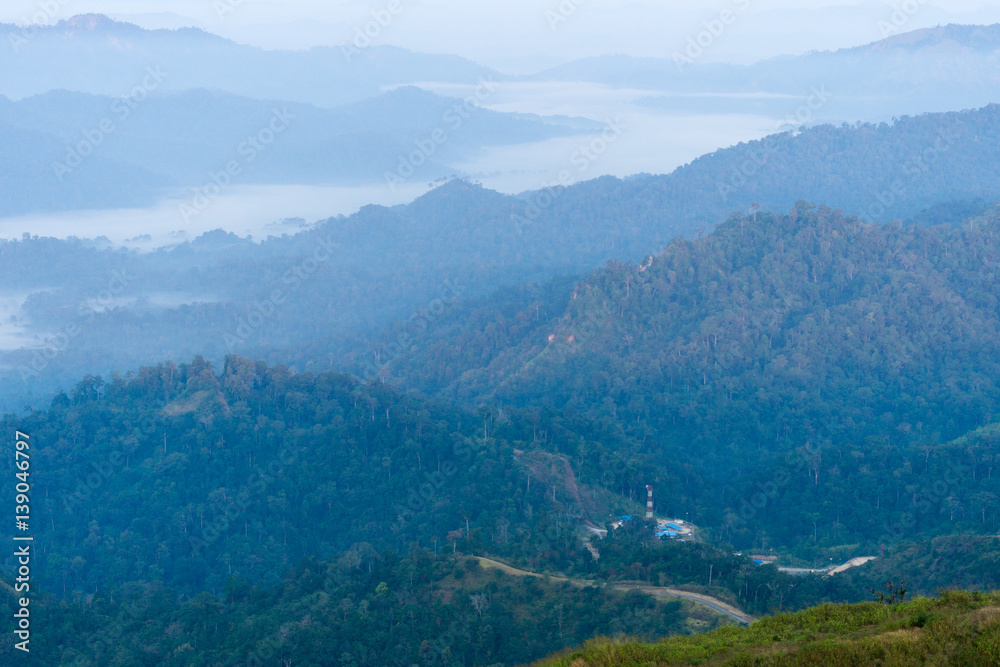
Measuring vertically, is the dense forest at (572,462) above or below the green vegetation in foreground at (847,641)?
below

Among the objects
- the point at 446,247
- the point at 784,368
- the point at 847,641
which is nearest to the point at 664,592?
the point at 847,641

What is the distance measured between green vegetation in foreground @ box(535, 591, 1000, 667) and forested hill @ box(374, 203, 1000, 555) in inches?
1022

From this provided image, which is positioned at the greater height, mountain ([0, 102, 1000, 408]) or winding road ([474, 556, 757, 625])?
mountain ([0, 102, 1000, 408])

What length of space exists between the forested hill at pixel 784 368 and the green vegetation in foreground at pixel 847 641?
25966 millimetres

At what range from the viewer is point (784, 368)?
66688mm

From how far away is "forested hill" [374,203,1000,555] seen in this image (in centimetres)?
4803

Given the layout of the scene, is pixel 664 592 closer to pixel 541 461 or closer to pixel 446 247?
pixel 541 461

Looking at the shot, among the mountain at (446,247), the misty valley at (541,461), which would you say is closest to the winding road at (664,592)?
the misty valley at (541,461)

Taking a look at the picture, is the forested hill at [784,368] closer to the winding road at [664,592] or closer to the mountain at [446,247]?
the winding road at [664,592]

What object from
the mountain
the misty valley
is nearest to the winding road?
the misty valley

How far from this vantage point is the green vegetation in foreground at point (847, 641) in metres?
16.1

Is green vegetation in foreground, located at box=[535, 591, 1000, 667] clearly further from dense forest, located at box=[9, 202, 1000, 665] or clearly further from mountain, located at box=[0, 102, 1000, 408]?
mountain, located at box=[0, 102, 1000, 408]

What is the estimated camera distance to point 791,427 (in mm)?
61094

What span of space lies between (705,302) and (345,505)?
3671 cm
